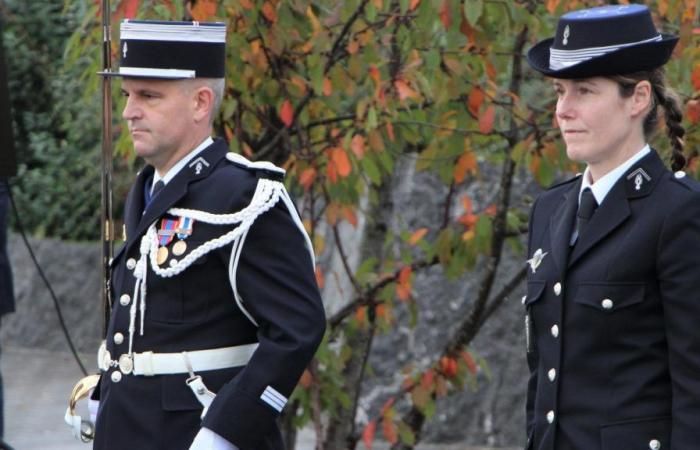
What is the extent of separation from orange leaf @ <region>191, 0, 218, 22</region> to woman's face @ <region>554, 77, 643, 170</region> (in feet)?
5.87

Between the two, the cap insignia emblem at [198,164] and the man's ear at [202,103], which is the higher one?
the man's ear at [202,103]

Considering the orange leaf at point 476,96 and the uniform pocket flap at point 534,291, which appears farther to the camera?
the orange leaf at point 476,96

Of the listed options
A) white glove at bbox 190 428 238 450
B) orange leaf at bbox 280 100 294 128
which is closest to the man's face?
white glove at bbox 190 428 238 450

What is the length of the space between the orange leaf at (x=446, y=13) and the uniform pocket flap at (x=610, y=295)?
1677 mm

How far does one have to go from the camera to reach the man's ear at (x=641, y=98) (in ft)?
9.97

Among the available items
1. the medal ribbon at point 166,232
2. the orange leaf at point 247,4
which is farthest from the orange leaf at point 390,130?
the medal ribbon at point 166,232

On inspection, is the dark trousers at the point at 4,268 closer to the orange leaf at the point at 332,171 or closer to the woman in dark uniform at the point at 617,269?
the orange leaf at the point at 332,171

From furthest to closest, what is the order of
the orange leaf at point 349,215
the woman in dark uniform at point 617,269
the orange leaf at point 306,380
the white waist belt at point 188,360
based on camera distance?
the orange leaf at point 306,380, the orange leaf at point 349,215, the white waist belt at point 188,360, the woman in dark uniform at point 617,269

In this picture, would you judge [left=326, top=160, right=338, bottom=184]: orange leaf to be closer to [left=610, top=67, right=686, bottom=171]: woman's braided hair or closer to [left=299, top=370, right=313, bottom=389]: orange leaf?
[left=299, top=370, right=313, bottom=389]: orange leaf

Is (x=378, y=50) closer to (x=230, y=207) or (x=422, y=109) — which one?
(x=422, y=109)

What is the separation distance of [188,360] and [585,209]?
0.96 m

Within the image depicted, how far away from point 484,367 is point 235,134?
50.0 inches

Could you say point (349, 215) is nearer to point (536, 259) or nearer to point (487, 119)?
point (487, 119)

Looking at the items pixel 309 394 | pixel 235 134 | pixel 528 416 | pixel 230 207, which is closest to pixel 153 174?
pixel 230 207
